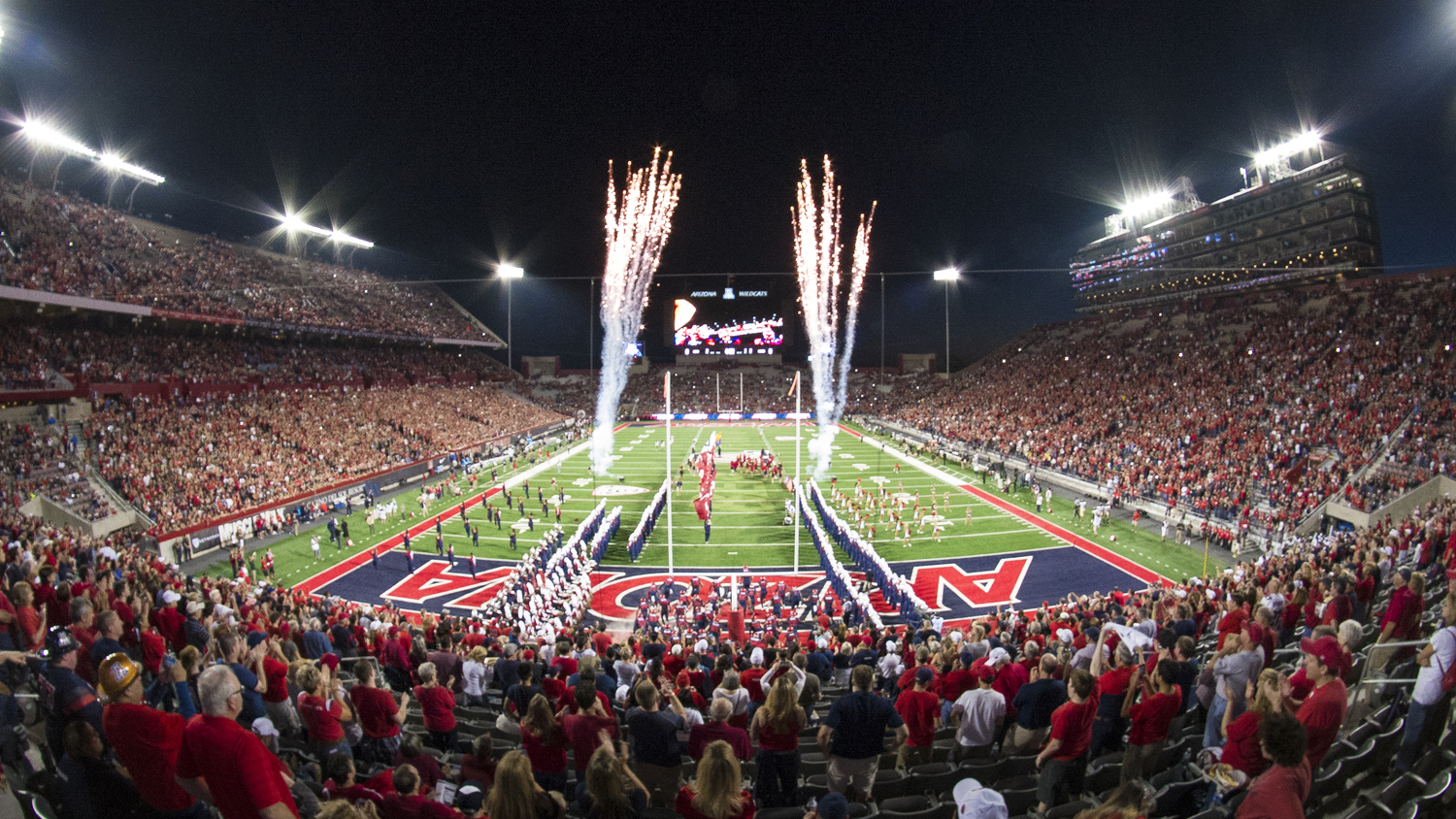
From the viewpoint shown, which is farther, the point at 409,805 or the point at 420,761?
the point at 420,761

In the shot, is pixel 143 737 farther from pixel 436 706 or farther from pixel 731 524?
pixel 731 524

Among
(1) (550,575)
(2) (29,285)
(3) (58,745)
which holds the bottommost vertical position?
(1) (550,575)

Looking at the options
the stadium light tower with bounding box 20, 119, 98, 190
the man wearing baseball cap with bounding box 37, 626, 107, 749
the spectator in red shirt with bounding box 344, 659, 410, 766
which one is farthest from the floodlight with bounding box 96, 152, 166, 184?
the spectator in red shirt with bounding box 344, 659, 410, 766

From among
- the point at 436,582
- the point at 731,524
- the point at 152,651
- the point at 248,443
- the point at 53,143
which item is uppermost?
the point at 53,143

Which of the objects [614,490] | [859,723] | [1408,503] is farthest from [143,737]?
[614,490]

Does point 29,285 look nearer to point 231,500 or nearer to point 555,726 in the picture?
point 231,500

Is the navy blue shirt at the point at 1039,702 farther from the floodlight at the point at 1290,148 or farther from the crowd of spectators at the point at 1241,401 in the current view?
the floodlight at the point at 1290,148

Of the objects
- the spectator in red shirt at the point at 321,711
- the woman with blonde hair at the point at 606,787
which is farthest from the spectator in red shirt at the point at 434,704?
the woman with blonde hair at the point at 606,787

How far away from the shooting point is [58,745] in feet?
15.5

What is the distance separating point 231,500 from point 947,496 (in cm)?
2807

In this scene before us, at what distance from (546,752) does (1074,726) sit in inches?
142

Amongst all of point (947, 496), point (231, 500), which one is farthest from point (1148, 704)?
point (231, 500)

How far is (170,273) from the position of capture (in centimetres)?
3797

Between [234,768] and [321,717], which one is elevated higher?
[234,768]
